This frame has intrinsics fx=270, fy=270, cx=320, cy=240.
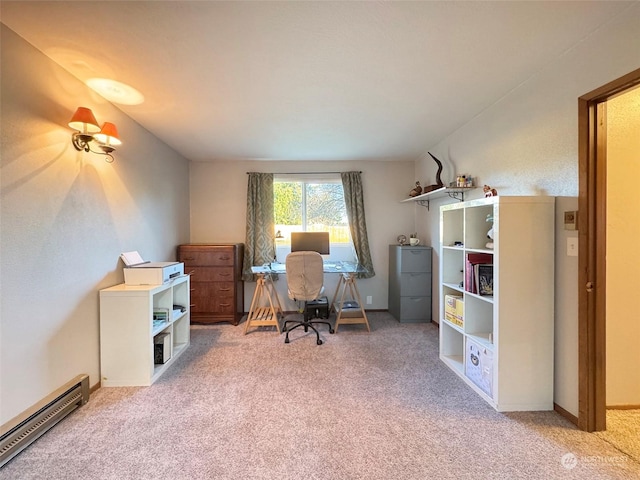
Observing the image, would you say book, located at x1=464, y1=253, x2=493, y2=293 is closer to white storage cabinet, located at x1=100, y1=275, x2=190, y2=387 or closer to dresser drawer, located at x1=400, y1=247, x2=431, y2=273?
dresser drawer, located at x1=400, y1=247, x2=431, y2=273

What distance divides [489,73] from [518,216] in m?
1.01

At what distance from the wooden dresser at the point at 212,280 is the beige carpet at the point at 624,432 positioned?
11.3 ft

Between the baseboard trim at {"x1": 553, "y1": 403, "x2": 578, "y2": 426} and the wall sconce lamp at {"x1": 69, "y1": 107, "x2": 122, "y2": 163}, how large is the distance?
3.67 metres

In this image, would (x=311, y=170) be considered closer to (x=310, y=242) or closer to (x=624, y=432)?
(x=310, y=242)

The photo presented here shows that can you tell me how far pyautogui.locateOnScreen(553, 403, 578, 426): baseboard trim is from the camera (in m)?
1.67

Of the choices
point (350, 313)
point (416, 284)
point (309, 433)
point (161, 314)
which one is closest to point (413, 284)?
point (416, 284)

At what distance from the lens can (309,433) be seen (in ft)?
5.27

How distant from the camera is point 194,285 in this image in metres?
3.58

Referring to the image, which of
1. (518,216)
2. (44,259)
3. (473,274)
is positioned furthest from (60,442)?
(518,216)

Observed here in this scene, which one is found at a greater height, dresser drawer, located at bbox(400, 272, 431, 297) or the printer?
the printer

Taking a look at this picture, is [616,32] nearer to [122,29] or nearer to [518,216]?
[518,216]

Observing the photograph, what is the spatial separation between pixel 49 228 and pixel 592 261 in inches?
132

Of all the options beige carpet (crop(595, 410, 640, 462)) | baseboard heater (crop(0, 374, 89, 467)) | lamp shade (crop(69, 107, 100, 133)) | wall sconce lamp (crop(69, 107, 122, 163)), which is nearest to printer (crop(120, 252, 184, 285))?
baseboard heater (crop(0, 374, 89, 467))

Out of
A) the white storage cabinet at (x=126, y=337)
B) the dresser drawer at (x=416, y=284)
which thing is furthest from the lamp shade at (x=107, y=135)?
the dresser drawer at (x=416, y=284)
